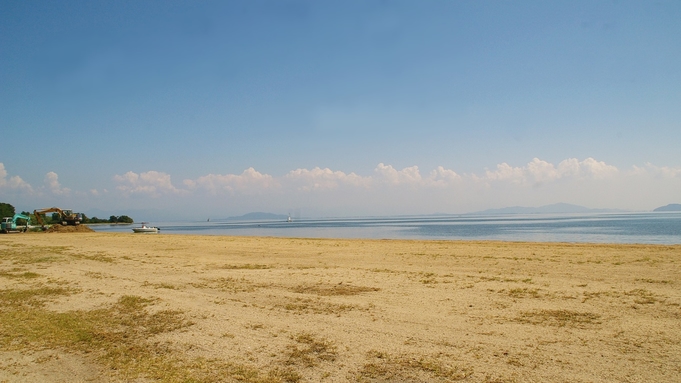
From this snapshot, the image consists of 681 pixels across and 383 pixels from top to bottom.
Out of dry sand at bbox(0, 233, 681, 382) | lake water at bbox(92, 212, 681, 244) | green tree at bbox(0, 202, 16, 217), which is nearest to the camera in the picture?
dry sand at bbox(0, 233, 681, 382)

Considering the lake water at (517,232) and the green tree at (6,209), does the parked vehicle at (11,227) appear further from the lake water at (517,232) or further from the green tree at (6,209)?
the green tree at (6,209)

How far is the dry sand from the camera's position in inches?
237

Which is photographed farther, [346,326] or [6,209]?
[6,209]

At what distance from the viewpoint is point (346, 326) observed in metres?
8.35

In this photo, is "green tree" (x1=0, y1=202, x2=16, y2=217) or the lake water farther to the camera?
"green tree" (x1=0, y1=202, x2=16, y2=217)

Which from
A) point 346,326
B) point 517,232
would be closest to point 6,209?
point 517,232

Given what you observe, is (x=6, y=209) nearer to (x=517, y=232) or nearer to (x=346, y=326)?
(x=517, y=232)

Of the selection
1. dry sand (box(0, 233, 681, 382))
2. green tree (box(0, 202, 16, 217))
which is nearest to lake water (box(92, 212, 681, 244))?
green tree (box(0, 202, 16, 217))

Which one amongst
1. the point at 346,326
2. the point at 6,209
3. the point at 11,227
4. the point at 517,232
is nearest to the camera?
the point at 346,326

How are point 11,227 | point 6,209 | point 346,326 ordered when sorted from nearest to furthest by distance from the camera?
point 346,326, point 11,227, point 6,209

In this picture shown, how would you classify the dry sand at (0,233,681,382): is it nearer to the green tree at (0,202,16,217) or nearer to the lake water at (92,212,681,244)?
the lake water at (92,212,681,244)

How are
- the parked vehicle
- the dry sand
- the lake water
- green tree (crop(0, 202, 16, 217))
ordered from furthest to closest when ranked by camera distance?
green tree (crop(0, 202, 16, 217))
the parked vehicle
the lake water
the dry sand

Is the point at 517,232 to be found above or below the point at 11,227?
below

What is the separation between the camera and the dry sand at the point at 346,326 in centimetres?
603
